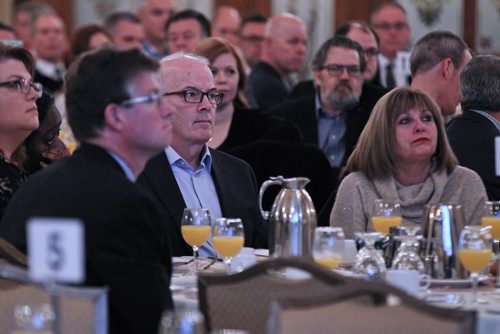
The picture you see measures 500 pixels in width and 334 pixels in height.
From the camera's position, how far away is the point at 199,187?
5.20m

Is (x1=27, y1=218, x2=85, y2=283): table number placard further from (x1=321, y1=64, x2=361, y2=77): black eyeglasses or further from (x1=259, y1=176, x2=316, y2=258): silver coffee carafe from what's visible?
(x1=321, y1=64, x2=361, y2=77): black eyeglasses

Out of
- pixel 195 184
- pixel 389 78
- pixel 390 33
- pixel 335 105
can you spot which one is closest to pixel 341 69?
pixel 335 105

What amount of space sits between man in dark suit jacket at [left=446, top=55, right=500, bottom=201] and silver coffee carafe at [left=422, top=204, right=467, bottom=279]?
1.68 meters

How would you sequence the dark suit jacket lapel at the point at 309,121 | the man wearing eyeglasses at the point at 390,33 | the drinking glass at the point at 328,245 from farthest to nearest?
the man wearing eyeglasses at the point at 390,33 < the dark suit jacket lapel at the point at 309,121 < the drinking glass at the point at 328,245

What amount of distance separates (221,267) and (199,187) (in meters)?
0.74

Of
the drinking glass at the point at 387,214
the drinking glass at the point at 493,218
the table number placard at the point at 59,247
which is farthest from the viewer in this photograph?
the drinking glass at the point at 387,214

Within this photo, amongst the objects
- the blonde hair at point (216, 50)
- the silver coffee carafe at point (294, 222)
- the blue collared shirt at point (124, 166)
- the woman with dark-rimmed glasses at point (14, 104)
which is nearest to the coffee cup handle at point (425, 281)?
the silver coffee carafe at point (294, 222)

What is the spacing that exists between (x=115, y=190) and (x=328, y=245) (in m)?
0.80

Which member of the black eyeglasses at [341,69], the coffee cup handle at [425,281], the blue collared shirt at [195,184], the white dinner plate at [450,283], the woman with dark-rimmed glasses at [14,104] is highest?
the black eyeglasses at [341,69]

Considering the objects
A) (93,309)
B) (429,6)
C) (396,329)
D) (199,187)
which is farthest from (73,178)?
(429,6)

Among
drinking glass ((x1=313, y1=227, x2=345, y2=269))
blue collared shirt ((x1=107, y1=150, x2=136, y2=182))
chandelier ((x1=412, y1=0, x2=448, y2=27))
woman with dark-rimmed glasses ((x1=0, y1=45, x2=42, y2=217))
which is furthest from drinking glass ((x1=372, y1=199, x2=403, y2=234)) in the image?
chandelier ((x1=412, y1=0, x2=448, y2=27))

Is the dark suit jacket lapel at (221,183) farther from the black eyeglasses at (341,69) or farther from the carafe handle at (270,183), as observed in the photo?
the black eyeglasses at (341,69)

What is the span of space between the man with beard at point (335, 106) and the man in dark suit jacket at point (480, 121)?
1839mm

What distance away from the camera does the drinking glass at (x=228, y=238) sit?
4.30 m
